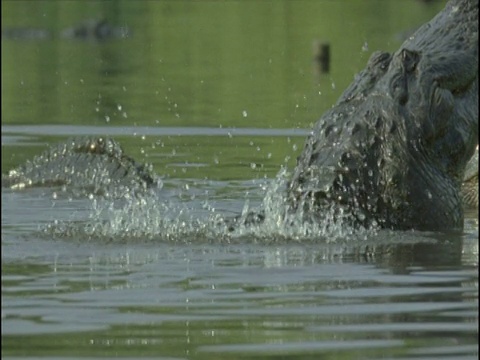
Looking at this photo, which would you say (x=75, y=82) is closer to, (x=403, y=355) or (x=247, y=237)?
(x=247, y=237)

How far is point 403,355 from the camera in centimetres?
648

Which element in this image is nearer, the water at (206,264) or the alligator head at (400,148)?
the water at (206,264)

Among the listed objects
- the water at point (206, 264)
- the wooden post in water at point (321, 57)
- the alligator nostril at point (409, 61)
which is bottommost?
the water at point (206, 264)

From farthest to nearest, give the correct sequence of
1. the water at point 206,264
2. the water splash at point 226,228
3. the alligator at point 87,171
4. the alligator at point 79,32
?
1. the alligator at point 79,32
2. the alligator at point 87,171
3. the water splash at point 226,228
4. the water at point 206,264

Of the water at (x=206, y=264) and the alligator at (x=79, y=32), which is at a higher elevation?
the alligator at (x=79, y=32)

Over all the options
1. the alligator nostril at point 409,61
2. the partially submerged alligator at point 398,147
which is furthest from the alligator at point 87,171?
the alligator nostril at point 409,61

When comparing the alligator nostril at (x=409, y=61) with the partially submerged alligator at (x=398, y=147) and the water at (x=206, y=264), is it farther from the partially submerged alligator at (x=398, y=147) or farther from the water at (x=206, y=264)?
the water at (x=206, y=264)

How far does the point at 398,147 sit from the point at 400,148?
2 cm

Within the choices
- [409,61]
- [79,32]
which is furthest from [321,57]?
[409,61]

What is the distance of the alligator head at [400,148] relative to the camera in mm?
9664

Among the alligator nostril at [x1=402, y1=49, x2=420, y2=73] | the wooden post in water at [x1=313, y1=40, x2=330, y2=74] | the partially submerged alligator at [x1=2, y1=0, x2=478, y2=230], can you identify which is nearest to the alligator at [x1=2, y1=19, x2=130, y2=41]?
the wooden post in water at [x1=313, y1=40, x2=330, y2=74]

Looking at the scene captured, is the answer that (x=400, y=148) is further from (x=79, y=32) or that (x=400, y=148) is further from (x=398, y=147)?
(x=79, y=32)

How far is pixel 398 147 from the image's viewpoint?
9.65 meters

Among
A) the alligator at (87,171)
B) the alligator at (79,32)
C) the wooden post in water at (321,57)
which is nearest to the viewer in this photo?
the alligator at (87,171)
